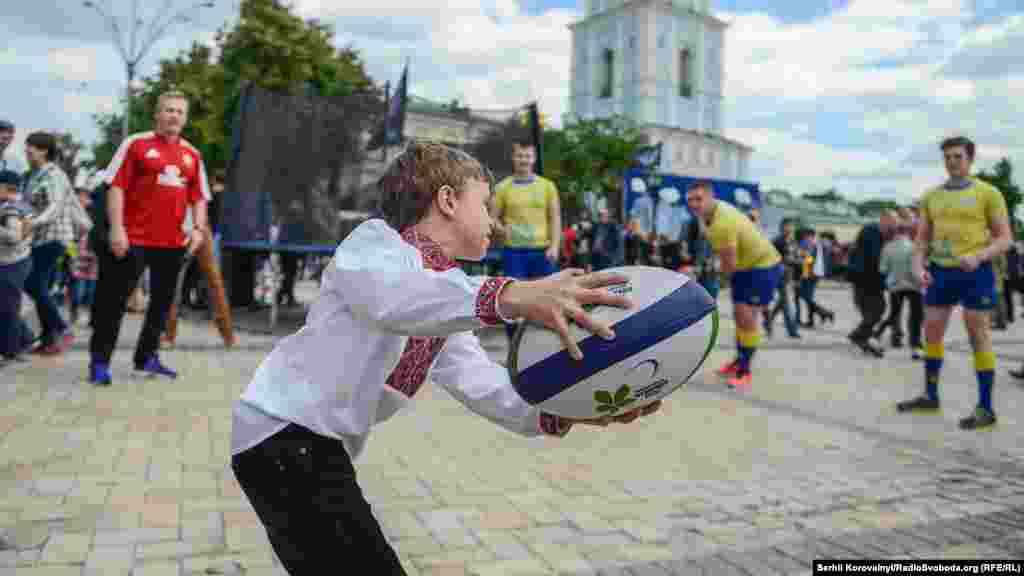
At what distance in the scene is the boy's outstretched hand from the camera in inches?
60.4

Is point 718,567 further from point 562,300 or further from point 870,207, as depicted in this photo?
point 870,207

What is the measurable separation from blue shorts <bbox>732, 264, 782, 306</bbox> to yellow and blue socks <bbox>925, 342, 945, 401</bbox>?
4.86ft

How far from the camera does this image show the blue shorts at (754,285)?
7.91 metres

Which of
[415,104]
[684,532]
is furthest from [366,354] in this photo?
[415,104]

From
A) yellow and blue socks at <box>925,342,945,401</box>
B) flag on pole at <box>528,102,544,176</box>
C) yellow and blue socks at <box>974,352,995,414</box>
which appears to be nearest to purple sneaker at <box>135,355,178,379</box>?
yellow and blue socks at <box>925,342,945,401</box>

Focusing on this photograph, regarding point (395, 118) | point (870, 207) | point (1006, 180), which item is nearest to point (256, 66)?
point (395, 118)

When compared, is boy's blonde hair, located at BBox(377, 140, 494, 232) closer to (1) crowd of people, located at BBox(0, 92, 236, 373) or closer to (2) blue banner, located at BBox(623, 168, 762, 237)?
(1) crowd of people, located at BBox(0, 92, 236, 373)

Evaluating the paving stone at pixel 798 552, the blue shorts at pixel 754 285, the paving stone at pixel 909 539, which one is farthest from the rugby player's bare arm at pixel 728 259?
the paving stone at pixel 798 552

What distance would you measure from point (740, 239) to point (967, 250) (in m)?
2.02

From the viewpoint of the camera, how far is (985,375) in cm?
651

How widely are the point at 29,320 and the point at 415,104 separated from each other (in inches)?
243

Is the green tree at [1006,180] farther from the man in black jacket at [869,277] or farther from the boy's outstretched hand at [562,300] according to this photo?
the boy's outstretched hand at [562,300]

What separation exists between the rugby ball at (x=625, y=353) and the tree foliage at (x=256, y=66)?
3139cm

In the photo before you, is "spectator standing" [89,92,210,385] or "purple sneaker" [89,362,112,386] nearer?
"spectator standing" [89,92,210,385]
